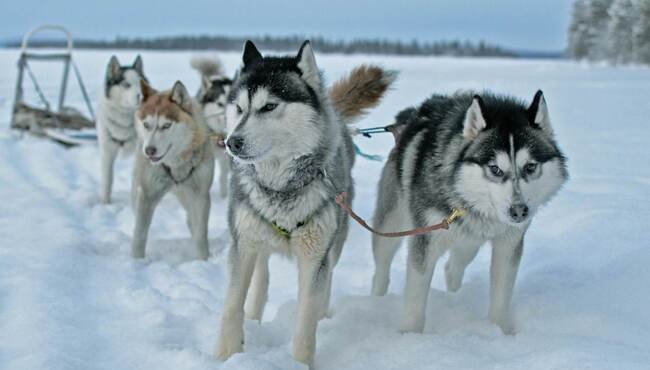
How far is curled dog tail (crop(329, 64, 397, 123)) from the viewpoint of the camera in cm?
418

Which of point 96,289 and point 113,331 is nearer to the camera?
point 113,331

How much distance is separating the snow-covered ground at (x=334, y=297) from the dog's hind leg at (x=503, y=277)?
0.09 m

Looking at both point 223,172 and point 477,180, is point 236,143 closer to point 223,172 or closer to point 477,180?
point 477,180

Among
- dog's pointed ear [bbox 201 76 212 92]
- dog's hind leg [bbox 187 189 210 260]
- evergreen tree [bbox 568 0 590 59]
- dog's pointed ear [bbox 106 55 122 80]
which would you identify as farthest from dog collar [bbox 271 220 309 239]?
evergreen tree [bbox 568 0 590 59]

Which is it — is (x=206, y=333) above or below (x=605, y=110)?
below

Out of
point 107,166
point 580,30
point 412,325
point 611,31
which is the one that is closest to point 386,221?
point 412,325

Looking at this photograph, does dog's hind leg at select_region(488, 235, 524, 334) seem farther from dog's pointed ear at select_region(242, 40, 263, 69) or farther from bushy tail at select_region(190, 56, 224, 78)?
bushy tail at select_region(190, 56, 224, 78)

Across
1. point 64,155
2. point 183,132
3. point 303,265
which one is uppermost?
point 183,132

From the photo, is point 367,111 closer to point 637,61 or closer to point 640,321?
point 640,321

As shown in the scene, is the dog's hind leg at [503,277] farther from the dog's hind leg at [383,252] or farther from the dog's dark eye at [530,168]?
the dog's hind leg at [383,252]

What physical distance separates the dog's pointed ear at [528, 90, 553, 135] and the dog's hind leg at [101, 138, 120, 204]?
16.7 feet

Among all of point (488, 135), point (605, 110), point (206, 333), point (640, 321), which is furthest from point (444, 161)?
point (605, 110)

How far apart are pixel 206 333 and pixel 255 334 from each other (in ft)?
0.87

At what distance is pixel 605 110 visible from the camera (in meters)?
11.7
